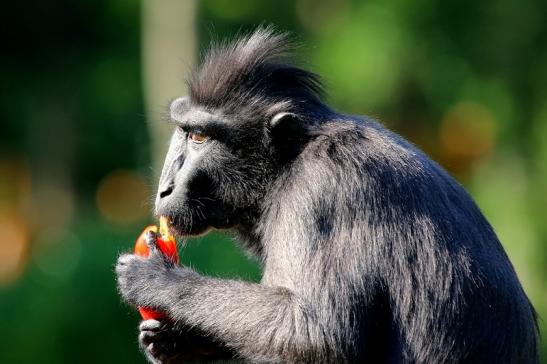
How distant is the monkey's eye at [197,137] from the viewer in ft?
29.4

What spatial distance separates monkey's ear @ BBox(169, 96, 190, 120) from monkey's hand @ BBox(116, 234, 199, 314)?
99 cm

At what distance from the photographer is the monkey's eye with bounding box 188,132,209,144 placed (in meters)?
8.97

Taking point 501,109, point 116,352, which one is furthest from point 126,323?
point 501,109

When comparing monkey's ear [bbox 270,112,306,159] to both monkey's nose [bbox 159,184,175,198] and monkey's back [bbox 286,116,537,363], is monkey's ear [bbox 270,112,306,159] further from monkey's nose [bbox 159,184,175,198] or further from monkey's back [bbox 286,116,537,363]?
monkey's nose [bbox 159,184,175,198]

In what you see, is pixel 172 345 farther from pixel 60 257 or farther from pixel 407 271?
pixel 60 257

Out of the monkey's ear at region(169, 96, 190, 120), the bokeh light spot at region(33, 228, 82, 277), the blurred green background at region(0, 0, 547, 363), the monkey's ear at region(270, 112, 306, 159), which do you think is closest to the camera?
the monkey's ear at region(270, 112, 306, 159)

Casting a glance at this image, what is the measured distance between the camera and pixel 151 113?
26406 mm

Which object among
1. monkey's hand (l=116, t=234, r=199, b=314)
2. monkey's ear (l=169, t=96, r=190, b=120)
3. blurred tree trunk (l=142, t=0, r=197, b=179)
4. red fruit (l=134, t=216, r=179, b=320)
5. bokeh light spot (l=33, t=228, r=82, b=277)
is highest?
blurred tree trunk (l=142, t=0, r=197, b=179)

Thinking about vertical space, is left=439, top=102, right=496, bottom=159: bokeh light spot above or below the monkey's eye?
above

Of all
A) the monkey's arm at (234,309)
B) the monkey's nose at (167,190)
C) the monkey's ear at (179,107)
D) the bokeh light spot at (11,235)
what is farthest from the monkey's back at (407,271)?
the bokeh light spot at (11,235)

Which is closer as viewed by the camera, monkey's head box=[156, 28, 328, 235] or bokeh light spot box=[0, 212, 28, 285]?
monkey's head box=[156, 28, 328, 235]

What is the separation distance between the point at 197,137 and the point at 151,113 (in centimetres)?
1758

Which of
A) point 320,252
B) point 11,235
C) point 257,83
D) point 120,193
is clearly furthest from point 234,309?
point 120,193

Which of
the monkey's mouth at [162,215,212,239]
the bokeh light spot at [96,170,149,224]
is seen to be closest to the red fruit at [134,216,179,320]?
the monkey's mouth at [162,215,212,239]
